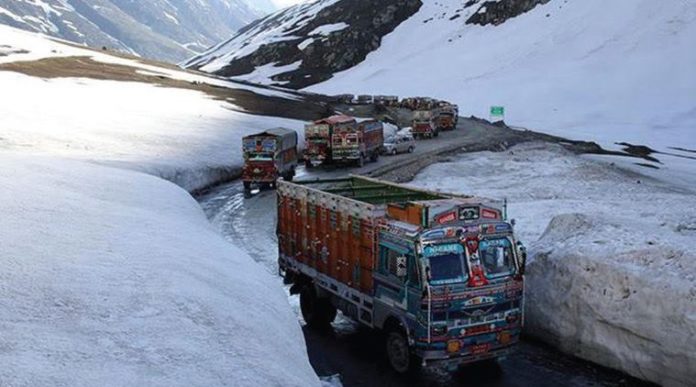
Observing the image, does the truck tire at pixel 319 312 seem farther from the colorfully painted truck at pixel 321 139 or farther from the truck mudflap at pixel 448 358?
the colorfully painted truck at pixel 321 139

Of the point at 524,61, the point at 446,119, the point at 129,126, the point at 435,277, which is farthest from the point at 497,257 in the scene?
the point at 524,61

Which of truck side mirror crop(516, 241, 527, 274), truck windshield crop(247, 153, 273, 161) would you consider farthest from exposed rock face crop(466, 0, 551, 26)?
truck side mirror crop(516, 241, 527, 274)

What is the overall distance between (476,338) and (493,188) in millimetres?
21653

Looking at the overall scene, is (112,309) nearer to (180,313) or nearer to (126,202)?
(180,313)

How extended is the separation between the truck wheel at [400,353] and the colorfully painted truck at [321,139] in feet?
117

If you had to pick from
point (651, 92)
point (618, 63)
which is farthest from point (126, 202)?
point (618, 63)

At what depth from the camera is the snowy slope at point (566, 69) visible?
3155 inches

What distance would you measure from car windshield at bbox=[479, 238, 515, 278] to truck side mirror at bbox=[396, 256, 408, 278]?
1.68m

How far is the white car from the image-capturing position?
5769 centimetres

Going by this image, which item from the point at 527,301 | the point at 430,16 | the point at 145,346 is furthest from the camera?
the point at 430,16

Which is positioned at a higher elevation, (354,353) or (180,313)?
(180,313)

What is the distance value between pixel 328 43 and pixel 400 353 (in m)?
143

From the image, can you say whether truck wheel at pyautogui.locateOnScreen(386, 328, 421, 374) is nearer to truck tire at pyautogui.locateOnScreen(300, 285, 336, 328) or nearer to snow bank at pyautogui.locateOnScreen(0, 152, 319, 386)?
snow bank at pyautogui.locateOnScreen(0, 152, 319, 386)

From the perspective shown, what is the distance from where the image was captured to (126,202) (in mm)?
23188
